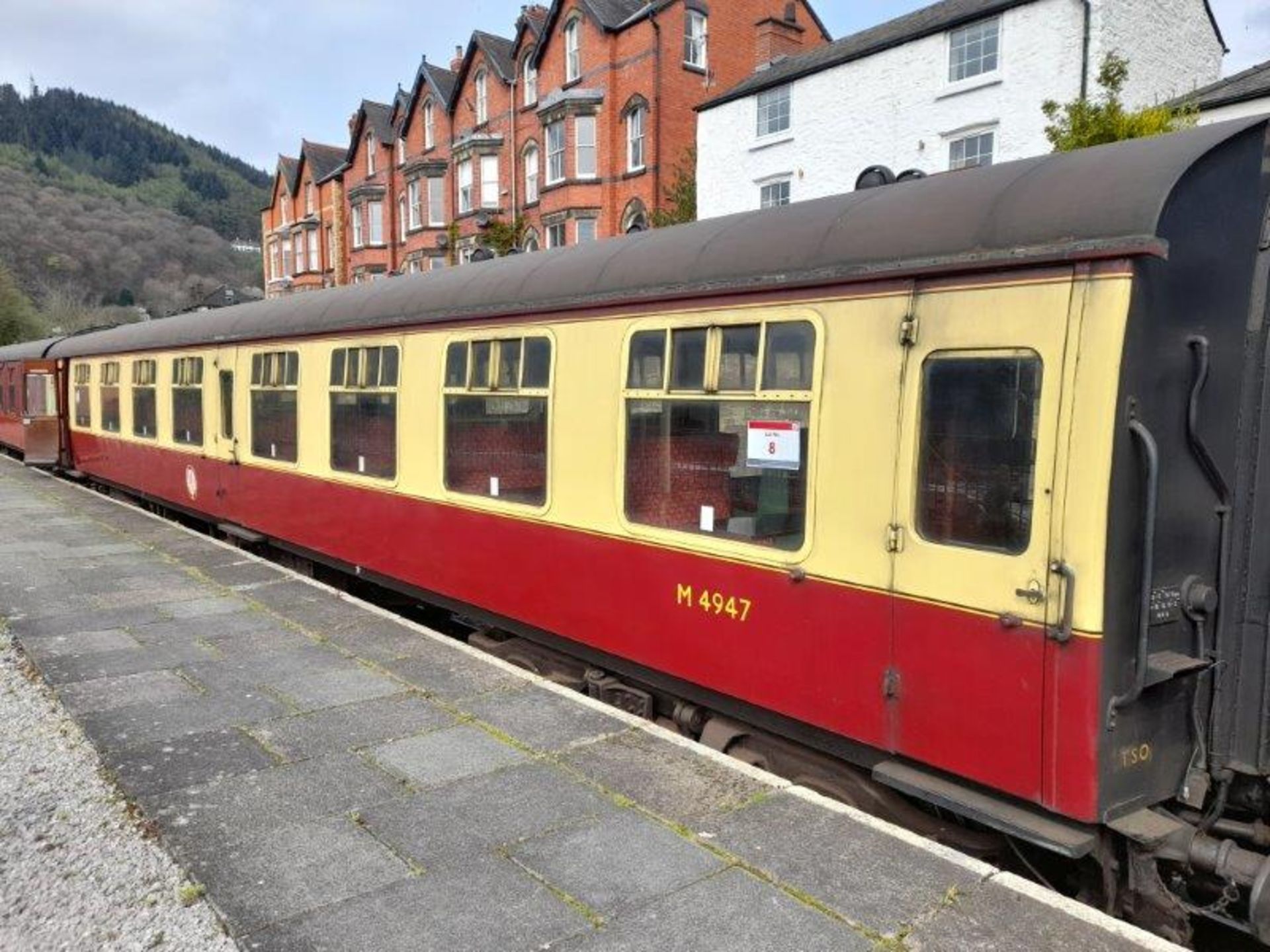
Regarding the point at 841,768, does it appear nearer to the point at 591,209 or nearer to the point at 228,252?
the point at 591,209

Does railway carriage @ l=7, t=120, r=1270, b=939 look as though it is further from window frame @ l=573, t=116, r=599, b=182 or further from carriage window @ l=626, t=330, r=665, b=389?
window frame @ l=573, t=116, r=599, b=182

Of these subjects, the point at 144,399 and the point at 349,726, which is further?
the point at 144,399

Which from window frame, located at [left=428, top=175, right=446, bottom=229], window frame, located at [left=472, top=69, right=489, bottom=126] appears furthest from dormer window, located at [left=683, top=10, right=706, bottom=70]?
window frame, located at [left=428, top=175, right=446, bottom=229]

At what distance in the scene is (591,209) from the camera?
1099 inches

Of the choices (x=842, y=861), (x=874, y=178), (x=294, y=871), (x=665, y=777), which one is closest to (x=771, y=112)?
(x=874, y=178)

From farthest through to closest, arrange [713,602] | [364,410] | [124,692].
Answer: [364,410], [124,692], [713,602]

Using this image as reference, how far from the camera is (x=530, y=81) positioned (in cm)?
3098

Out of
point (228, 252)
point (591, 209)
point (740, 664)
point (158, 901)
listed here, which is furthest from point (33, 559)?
point (228, 252)

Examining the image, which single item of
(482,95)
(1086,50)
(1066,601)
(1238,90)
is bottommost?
(1066,601)

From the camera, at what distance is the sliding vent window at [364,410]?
23.7ft

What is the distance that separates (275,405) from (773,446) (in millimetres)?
6525

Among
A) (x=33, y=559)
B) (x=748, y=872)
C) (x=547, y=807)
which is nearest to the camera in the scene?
(x=748, y=872)

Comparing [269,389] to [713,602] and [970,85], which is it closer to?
[713,602]

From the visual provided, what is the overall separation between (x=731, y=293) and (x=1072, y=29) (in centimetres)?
1592
